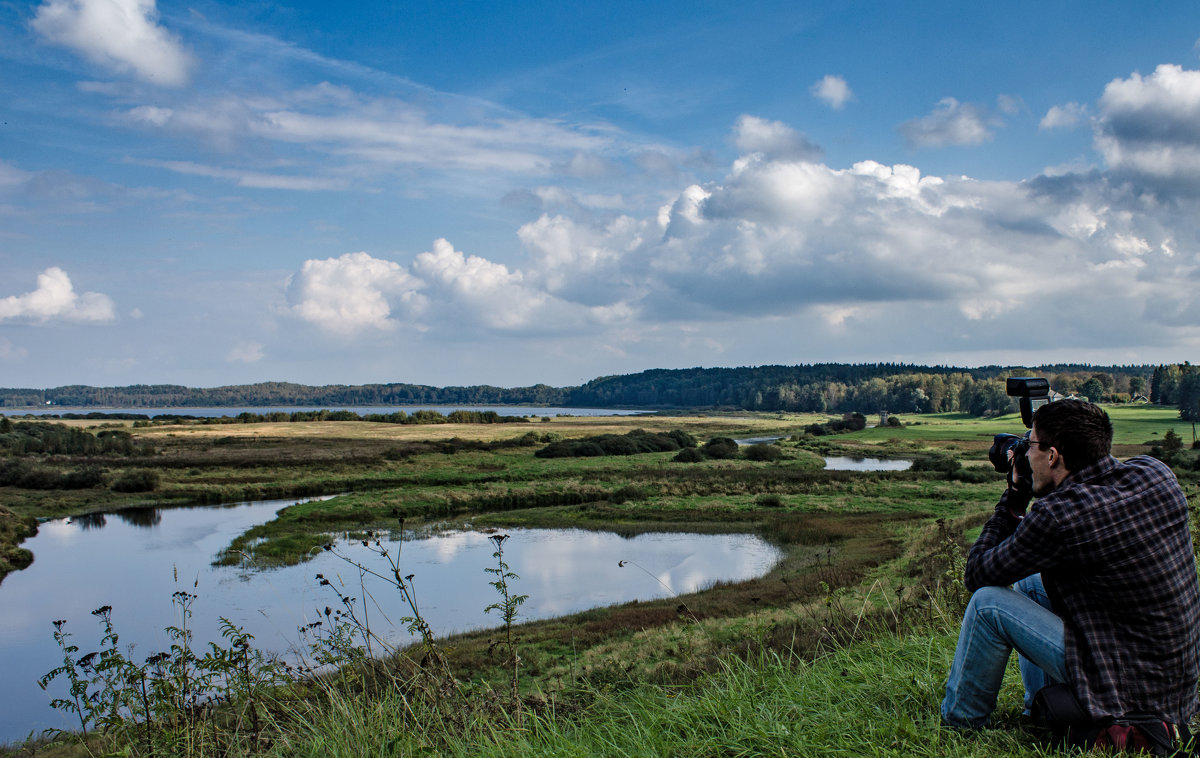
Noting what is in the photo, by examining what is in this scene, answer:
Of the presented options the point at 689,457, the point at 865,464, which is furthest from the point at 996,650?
the point at 865,464

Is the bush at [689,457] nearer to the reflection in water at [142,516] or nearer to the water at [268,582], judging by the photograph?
the water at [268,582]

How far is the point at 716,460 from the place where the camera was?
53000mm

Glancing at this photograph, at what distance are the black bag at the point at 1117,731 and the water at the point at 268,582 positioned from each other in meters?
9.37

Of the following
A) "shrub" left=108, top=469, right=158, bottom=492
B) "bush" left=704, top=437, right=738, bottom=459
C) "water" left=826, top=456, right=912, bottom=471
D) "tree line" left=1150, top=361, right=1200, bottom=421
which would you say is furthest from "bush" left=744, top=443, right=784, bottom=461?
"tree line" left=1150, top=361, right=1200, bottom=421

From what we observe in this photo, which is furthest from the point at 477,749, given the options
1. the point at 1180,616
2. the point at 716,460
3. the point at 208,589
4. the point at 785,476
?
the point at 716,460

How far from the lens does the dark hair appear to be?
10.4ft

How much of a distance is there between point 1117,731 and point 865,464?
173 ft

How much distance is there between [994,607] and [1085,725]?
547 millimetres

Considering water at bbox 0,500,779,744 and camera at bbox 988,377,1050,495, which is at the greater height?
camera at bbox 988,377,1050,495

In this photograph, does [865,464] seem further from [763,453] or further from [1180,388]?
[1180,388]

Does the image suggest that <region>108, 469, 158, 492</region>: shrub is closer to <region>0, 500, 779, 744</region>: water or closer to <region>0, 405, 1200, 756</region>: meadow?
<region>0, 405, 1200, 756</region>: meadow

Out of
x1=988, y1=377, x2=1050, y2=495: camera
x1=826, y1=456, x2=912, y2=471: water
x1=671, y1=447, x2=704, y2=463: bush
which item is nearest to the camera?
x1=988, y1=377, x2=1050, y2=495: camera

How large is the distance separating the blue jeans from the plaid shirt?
0.10 meters

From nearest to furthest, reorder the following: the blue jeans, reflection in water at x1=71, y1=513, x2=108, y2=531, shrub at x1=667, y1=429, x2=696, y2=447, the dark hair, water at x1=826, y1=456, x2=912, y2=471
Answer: the dark hair < the blue jeans < reflection in water at x1=71, y1=513, x2=108, y2=531 < water at x1=826, y1=456, x2=912, y2=471 < shrub at x1=667, y1=429, x2=696, y2=447
